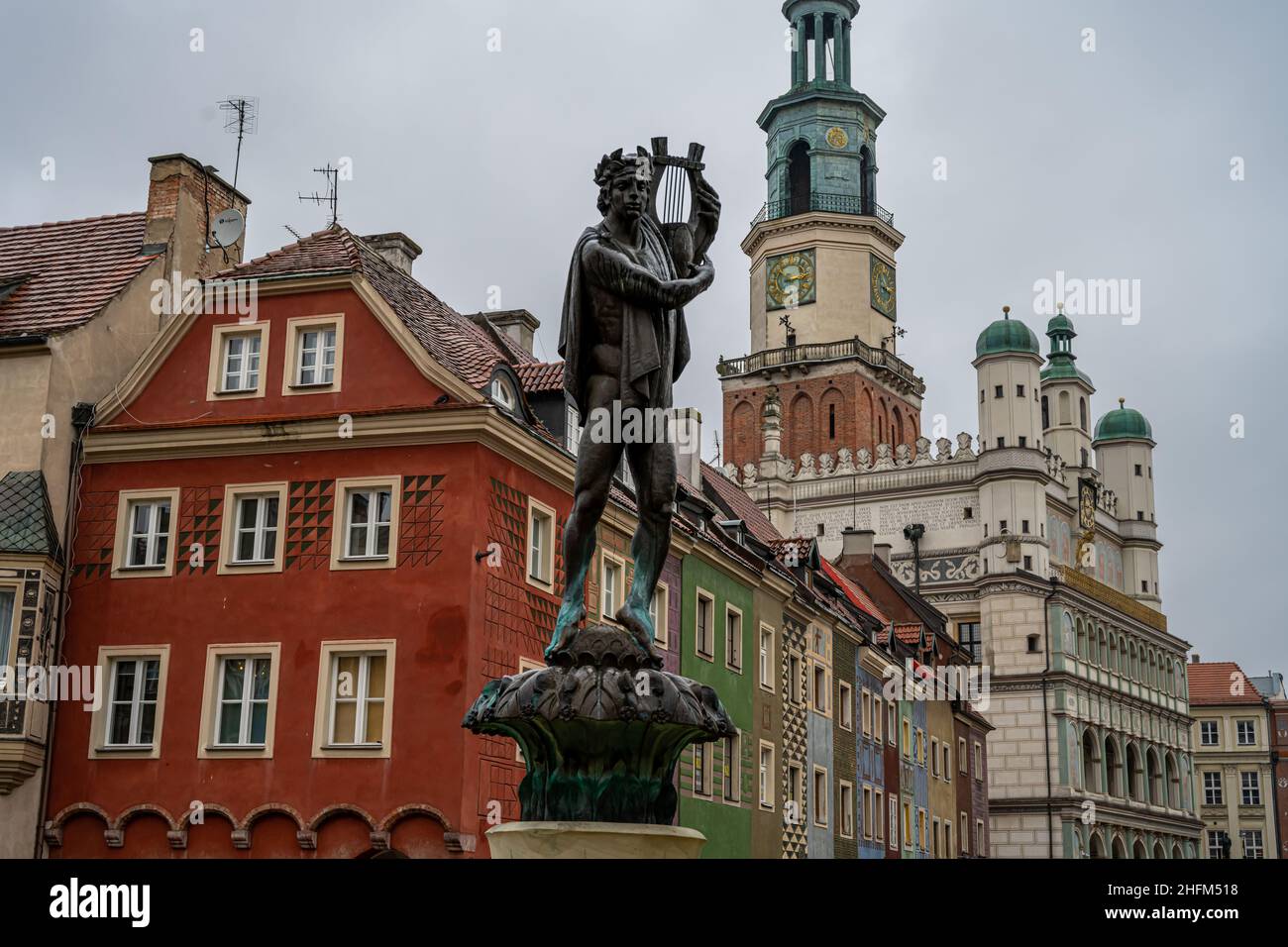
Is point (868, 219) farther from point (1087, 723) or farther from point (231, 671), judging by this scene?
point (231, 671)

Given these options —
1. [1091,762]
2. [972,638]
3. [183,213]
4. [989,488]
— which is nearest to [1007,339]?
[989,488]

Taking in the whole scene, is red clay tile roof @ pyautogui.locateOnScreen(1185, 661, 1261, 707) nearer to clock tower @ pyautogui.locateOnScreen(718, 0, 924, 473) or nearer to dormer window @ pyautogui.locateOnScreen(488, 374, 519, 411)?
clock tower @ pyautogui.locateOnScreen(718, 0, 924, 473)

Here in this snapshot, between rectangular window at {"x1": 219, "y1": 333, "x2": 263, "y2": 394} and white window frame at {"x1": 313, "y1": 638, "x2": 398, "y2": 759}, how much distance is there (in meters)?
4.51

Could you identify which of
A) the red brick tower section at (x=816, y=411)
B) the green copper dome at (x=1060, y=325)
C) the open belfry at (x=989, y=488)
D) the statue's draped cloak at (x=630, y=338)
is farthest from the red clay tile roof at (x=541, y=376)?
the green copper dome at (x=1060, y=325)

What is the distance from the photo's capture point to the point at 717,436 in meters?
78.6

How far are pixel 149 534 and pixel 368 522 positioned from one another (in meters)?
3.46

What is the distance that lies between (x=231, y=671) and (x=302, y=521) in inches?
93.9

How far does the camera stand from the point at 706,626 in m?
31.1

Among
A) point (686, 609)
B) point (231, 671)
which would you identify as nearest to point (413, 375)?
point (231, 671)

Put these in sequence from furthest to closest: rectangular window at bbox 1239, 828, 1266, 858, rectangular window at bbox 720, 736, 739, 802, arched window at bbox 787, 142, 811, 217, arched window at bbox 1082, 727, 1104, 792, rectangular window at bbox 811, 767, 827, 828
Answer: rectangular window at bbox 1239, 828, 1266, 858 → arched window at bbox 787, 142, 811, 217 → arched window at bbox 1082, 727, 1104, 792 → rectangular window at bbox 811, 767, 827, 828 → rectangular window at bbox 720, 736, 739, 802

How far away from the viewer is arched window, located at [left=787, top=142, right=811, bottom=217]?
81.6 metres

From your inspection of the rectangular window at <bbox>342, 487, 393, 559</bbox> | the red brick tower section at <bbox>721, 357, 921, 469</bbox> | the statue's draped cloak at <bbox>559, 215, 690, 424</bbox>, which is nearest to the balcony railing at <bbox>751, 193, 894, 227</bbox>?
the red brick tower section at <bbox>721, 357, 921, 469</bbox>

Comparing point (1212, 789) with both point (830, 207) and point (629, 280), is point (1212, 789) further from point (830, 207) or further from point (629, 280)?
point (629, 280)

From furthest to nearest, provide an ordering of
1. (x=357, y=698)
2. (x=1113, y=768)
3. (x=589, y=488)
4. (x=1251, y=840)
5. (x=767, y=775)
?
(x=1251, y=840)
(x=1113, y=768)
(x=767, y=775)
(x=357, y=698)
(x=589, y=488)
